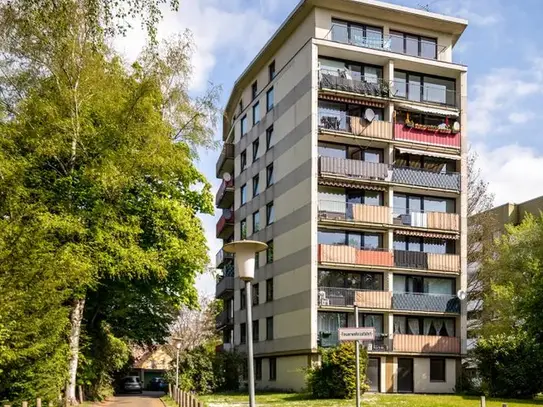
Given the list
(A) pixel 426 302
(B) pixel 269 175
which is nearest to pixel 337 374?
(A) pixel 426 302

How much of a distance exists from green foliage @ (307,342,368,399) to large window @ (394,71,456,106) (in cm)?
1574

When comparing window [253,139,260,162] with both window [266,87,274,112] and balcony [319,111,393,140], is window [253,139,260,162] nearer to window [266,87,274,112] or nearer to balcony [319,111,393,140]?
window [266,87,274,112]

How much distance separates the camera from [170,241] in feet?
97.0

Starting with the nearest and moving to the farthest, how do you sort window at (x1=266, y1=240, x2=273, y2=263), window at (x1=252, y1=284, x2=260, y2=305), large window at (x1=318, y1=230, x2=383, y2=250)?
large window at (x1=318, y1=230, x2=383, y2=250)
window at (x1=266, y1=240, x2=273, y2=263)
window at (x1=252, y1=284, x2=260, y2=305)

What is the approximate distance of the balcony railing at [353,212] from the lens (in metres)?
38.0

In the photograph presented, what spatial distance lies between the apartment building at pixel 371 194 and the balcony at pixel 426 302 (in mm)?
59

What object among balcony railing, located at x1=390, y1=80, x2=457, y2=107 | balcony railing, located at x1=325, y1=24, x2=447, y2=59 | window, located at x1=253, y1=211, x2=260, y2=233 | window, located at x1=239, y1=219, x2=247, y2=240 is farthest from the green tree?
window, located at x1=239, y1=219, x2=247, y2=240

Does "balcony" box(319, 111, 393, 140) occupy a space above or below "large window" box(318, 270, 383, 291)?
above

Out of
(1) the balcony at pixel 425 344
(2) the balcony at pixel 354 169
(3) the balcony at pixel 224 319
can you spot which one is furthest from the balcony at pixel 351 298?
(3) the balcony at pixel 224 319

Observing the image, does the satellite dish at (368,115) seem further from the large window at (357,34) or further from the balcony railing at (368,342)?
the balcony railing at (368,342)

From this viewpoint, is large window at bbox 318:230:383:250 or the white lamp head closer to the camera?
the white lamp head

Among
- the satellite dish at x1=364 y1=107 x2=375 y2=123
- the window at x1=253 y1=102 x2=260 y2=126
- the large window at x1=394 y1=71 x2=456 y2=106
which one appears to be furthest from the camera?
the window at x1=253 y1=102 x2=260 y2=126

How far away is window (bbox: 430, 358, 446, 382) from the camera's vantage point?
38.5m

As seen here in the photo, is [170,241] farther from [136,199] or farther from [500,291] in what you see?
[500,291]
